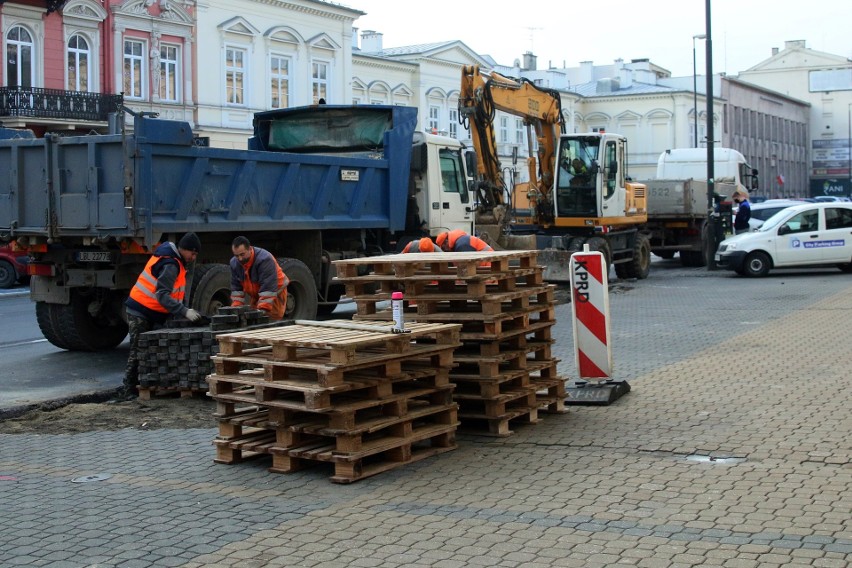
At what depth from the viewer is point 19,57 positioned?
33.0 meters

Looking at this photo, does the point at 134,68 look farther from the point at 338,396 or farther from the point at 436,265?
the point at 338,396

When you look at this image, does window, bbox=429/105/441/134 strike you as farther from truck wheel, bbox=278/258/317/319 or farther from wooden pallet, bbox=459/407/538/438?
wooden pallet, bbox=459/407/538/438

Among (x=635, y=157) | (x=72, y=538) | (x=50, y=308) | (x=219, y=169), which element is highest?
(x=635, y=157)

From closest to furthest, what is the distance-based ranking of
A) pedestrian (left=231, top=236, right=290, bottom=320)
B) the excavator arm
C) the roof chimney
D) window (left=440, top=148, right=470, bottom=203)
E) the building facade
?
1. pedestrian (left=231, top=236, right=290, bottom=320)
2. window (left=440, top=148, right=470, bottom=203)
3. the excavator arm
4. the roof chimney
5. the building facade

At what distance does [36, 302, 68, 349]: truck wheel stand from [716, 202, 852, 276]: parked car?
16.5 metres

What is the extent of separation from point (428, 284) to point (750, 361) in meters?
4.82

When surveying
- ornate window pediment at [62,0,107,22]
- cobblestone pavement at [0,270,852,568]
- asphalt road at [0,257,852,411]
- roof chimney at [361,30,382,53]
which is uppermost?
roof chimney at [361,30,382,53]

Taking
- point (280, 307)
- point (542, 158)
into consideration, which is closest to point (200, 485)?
point (280, 307)

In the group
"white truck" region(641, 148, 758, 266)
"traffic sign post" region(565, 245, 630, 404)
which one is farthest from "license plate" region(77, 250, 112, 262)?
"white truck" region(641, 148, 758, 266)

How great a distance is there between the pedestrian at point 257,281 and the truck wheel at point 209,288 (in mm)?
1646

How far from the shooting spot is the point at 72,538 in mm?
6312

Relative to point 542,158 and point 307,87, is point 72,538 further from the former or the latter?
point 307,87

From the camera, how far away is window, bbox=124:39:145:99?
3641 cm

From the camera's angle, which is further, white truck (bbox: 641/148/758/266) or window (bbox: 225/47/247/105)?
window (bbox: 225/47/247/105)
